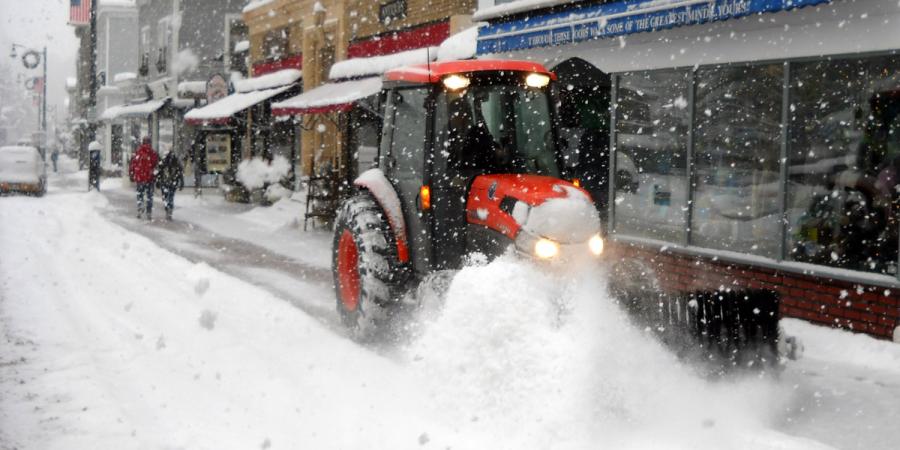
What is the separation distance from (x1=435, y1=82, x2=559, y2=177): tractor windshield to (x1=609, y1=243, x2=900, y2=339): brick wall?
984 millimetres

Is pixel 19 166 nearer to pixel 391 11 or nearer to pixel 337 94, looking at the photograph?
pixel 337 94

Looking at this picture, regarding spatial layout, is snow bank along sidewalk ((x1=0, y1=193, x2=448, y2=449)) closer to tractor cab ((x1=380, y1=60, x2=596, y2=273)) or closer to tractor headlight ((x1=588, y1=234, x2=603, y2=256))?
tractor cab ((x1=380, y1=60, x2=596, y2=273))

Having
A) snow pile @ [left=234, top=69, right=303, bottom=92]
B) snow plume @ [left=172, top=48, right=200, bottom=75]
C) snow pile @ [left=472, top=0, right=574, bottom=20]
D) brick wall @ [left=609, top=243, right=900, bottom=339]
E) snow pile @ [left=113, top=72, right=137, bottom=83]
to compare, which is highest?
snow pile @ [left=113, top=72, right=137, bottom=83]

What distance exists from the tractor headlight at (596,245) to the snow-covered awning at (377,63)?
9507 mm

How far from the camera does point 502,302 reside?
17.2ft

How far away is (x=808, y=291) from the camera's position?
8062mm

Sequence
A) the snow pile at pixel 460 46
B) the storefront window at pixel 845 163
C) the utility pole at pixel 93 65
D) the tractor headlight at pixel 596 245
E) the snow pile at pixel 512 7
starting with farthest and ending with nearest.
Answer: the utility pole at pixel 93 65, the snow pile at pixel 460 46, the snow pile at pixel 512 7, the storefront window at pixel 845 163, the tractor headlight at pixel 596 245

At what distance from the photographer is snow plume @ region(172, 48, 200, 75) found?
1265 inches

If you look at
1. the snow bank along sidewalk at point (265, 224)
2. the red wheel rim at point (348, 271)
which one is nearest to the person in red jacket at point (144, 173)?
the snow bank along sidewalk at point (265, 224)

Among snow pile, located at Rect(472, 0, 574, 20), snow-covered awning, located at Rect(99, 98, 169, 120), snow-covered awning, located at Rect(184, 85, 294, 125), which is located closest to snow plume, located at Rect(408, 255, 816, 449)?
snow pile, located at Rect(472, 0, 574, 20)

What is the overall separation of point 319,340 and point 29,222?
1171 centimetres

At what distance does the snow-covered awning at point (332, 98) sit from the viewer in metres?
15.3

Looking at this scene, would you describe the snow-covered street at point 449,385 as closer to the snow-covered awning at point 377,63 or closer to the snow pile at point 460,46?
the snow pile at point 460,46

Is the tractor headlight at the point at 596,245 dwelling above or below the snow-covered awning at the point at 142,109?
below
